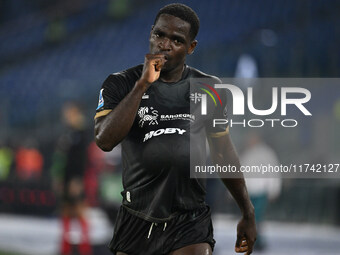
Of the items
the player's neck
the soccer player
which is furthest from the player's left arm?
the player's neck

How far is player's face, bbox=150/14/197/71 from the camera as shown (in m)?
3.69

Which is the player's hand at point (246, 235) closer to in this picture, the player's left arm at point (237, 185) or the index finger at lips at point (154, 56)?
the player's left arm at point (237, 185)

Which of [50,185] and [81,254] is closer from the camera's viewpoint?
[81,254]

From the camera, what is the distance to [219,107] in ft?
13.2

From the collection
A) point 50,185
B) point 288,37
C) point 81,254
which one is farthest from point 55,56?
point 81,254

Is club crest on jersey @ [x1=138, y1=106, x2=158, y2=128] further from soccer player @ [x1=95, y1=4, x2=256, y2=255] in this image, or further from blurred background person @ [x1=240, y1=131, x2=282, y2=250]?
blurred background person @ [x1=240, y1=131, x2=282, y2=250]

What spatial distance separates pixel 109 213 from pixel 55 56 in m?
11.9

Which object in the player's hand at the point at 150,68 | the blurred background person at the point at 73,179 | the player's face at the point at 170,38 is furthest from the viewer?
the blurred background person at the point at 73,179

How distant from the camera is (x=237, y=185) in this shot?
4.13 m

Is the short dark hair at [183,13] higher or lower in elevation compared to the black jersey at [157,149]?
higher

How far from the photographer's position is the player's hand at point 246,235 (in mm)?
4129

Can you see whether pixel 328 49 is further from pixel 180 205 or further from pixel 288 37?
pixel 180 205

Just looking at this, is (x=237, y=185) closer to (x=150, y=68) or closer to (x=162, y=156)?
(x=162, y=156)

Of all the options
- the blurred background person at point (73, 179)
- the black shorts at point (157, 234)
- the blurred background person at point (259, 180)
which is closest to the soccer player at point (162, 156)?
the black shorts at point (157, 234)
